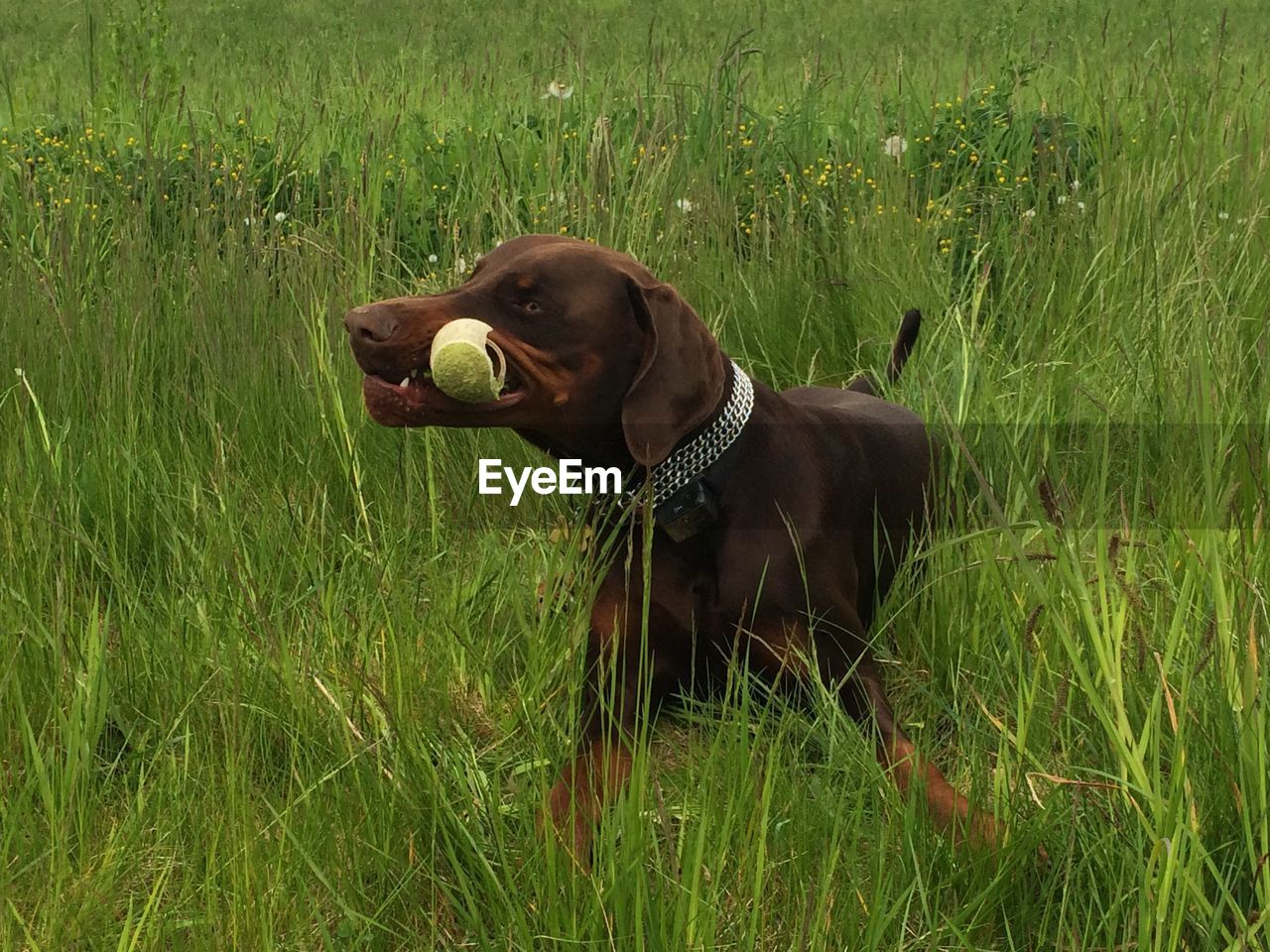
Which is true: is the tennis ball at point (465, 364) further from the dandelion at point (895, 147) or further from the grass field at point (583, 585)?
the dandelion at point (895, 147)

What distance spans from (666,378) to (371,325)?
484 millimetres

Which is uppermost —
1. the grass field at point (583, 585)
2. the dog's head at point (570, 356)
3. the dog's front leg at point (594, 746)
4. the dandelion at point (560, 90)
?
the dandelion at point (560, 90)

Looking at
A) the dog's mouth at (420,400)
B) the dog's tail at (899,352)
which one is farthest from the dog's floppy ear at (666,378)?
the dog's tail at (899,352)

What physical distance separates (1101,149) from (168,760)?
315 cm

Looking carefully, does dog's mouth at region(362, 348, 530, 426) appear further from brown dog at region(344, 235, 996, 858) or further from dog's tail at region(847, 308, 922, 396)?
dog's tail at region(847, 308, 922, 396)

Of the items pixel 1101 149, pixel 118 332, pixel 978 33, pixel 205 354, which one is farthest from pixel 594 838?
pixel 978 33

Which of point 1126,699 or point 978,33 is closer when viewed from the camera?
point 1126,699

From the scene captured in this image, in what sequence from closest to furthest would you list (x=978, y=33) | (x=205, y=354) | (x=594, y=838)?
1. (x=594, y=838)
2. (x=205, y=354)
3. (x=978, y=33)

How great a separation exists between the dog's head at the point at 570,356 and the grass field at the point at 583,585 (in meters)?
0.29

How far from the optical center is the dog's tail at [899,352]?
347cm

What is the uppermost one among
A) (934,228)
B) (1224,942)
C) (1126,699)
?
(934,228)

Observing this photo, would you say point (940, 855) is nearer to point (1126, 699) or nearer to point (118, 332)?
point (1126, 699)

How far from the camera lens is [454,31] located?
12984 mm

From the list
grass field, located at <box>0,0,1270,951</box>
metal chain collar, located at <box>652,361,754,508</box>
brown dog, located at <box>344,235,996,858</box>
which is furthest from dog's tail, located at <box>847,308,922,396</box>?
metal chain collar, located at <box>652,361,754,508</box>
